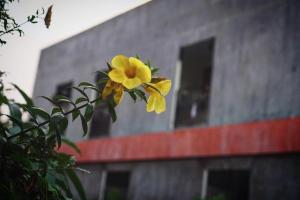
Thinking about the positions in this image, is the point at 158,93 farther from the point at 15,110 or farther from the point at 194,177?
the point at 194,177

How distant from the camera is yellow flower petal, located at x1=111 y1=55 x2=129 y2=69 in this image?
140 centimetres

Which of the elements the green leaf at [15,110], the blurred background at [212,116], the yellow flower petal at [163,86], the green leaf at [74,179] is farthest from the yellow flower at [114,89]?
the blurred background at [212,116]

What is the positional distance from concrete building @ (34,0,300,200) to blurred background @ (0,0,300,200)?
19 mm

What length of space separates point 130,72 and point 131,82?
0.14 feet

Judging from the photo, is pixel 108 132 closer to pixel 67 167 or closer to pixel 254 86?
pixel 254 86

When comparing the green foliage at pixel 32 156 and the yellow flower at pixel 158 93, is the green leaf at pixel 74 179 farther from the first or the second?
the yellow flower at pixel 158 93

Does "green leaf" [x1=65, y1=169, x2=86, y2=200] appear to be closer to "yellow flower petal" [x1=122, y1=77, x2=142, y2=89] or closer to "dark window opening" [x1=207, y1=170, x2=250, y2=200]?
"yellow flower petal" [x1=122, y1=77, x2=142, y2=89]

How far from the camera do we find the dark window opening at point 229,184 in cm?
808

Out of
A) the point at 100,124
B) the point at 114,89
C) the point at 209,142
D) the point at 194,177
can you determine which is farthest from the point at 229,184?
the point at 114,89

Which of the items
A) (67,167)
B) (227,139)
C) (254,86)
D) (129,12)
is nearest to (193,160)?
(227,139)

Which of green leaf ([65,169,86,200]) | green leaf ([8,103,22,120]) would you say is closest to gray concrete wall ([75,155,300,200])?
green leaf ([65,169,86,200])

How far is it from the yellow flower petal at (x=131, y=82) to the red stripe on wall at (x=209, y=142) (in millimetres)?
5587

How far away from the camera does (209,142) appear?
7.74m

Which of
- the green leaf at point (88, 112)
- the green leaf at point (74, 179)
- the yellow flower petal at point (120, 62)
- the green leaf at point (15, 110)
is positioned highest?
the yellow flower petal at point (120, 62)
